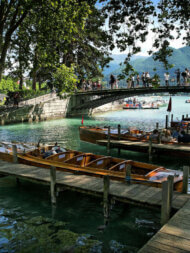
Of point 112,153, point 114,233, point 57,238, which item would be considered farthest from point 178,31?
point 112,153

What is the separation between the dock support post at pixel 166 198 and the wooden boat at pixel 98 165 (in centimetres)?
198

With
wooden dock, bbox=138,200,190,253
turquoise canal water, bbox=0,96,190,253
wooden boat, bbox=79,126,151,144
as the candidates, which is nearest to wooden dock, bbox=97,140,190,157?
wooden boat, bbox=79,126,151,144

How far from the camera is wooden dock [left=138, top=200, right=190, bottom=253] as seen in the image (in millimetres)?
5852

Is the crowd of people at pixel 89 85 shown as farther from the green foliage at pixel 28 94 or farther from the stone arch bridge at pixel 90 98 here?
the green foliage at pixel 28 94

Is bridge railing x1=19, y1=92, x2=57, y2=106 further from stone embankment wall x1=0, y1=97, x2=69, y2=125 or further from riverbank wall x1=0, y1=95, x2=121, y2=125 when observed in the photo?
stone embankment wall x1=0, y1=97, x2=69, y2=125

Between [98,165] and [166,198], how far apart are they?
16.5 ft

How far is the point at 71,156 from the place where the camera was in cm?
1360

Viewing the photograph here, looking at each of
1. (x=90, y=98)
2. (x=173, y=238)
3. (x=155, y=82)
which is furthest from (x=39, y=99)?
(x=173, y=238)

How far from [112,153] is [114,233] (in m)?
12.0

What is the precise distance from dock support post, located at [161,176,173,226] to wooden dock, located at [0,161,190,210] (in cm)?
40

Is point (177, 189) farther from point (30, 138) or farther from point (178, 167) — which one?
point (30, 138)

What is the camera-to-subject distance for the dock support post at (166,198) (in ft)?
24.5

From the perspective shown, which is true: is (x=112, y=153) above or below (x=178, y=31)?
below

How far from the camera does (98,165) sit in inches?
484
